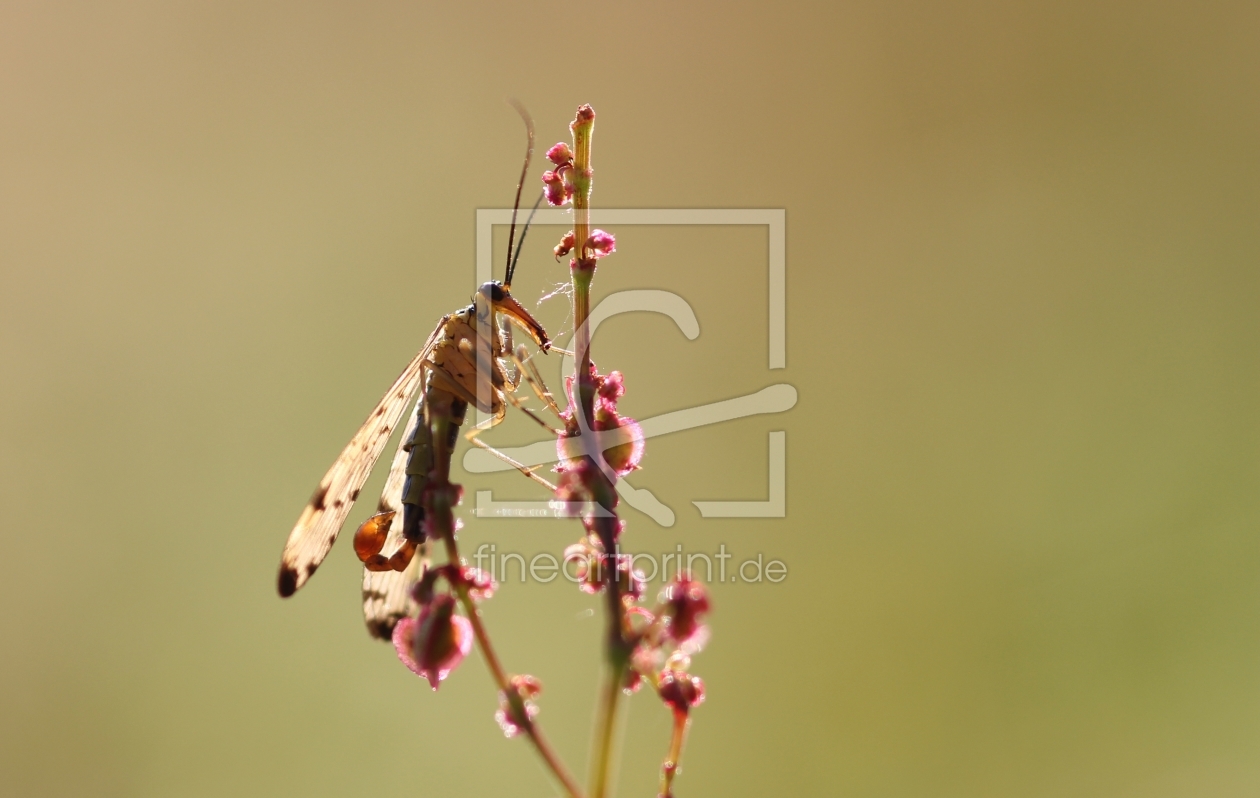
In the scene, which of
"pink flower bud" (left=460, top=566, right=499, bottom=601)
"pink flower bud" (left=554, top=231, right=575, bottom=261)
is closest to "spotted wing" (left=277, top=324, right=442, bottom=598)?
"pink flower bud" (left=460, top=566, right=499, bottom=601)

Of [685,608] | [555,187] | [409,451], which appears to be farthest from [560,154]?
[409,451]

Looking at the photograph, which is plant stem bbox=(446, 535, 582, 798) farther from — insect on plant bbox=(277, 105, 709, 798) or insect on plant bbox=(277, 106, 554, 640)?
insect on plant bbox=(277, 106, 554, 640)

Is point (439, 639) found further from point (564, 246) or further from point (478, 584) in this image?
point (564, 246)

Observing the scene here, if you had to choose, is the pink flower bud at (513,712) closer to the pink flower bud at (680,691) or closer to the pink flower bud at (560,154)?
the pink flower bud at (680,691)

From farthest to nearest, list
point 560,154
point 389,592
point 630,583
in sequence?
1. point 389,592
2. point 560,154
3. point 630,583

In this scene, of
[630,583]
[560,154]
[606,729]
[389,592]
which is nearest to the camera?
[606,729]

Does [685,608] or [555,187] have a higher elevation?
[555,187]

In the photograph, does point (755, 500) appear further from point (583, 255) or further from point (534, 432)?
point (583, 255)

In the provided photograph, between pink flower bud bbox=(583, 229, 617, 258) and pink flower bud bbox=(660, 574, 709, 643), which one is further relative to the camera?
pink flower bud bbox=(583, 229, 617, 258)

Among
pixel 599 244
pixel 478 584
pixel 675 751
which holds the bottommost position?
pixel 675 751
